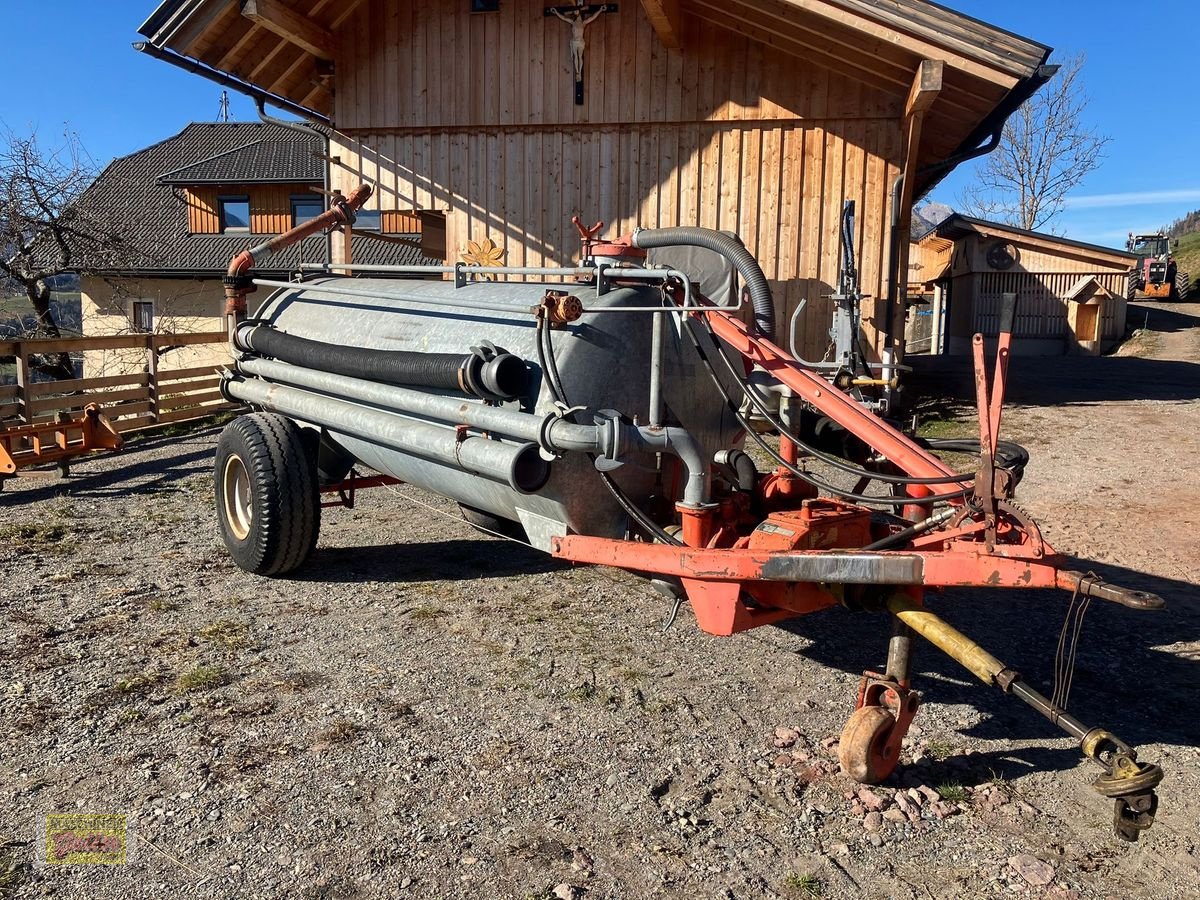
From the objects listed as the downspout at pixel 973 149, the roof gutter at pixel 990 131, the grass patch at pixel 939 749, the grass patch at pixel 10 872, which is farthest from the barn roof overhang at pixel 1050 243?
the grass patch at pixel 10 872

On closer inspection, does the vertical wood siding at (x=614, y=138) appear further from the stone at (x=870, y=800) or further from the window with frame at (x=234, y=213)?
the window with frame at (x=234, y=213)

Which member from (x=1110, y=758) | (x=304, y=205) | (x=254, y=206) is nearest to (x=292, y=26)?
(x=1110, y=758)

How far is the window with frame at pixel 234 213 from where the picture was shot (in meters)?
30.2

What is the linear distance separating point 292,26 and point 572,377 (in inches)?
358

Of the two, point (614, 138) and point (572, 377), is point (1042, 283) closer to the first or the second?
point (614, 138)

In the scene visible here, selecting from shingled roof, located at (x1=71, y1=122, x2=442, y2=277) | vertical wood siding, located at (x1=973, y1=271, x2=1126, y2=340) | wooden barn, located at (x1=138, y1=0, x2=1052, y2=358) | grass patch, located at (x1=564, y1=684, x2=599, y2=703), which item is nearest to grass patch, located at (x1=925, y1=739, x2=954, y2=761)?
grass patch, located at (x1=564, y1=684, x2=599, y2=703)

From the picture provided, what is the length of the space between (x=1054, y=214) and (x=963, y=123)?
34.5m

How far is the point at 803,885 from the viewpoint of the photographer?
122 inches

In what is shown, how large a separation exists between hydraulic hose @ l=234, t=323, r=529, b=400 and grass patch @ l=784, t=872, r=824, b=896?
236 cm

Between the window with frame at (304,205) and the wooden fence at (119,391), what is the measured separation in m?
14.7

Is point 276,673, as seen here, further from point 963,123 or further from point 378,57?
point 963,123

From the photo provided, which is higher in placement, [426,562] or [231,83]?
[231,83]

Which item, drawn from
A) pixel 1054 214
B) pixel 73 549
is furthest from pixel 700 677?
pixel 1054 214

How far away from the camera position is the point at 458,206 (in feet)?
41.5
